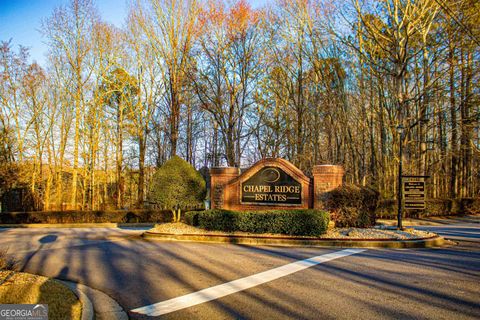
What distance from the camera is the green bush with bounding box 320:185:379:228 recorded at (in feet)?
45.8

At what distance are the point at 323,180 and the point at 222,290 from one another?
8.99 m

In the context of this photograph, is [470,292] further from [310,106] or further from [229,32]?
[310,106]

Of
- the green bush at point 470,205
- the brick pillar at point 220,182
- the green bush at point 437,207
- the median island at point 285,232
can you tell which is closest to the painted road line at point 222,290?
the median island at point 285,232

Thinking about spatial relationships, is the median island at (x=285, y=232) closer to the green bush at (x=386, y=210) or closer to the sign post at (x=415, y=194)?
the sign post at (x=415, y=194)

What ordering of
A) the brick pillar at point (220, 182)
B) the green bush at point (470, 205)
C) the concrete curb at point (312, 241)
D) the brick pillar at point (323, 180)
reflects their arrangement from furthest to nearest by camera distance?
the green bush at point (470, 205) → the brick pillar at point (220, 182) → the brick pillar at point (323, 180) → the concrete curb at point (312, 241)

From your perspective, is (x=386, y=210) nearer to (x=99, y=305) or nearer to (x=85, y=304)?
(x=99, y=305)

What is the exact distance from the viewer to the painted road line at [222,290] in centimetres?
532

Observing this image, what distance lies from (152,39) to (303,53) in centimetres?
1110

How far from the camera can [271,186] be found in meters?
15.0

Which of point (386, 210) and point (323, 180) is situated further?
point (386, 210)

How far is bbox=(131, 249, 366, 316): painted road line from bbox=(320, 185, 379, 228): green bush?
216 inches

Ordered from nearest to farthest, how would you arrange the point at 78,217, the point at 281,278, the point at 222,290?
the point at 222,290, the point at 281,278, the point at 78,217

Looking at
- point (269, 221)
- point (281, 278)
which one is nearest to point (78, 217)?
point (269, 221)

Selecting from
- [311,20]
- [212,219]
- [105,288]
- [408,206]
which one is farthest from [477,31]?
[105,288]
